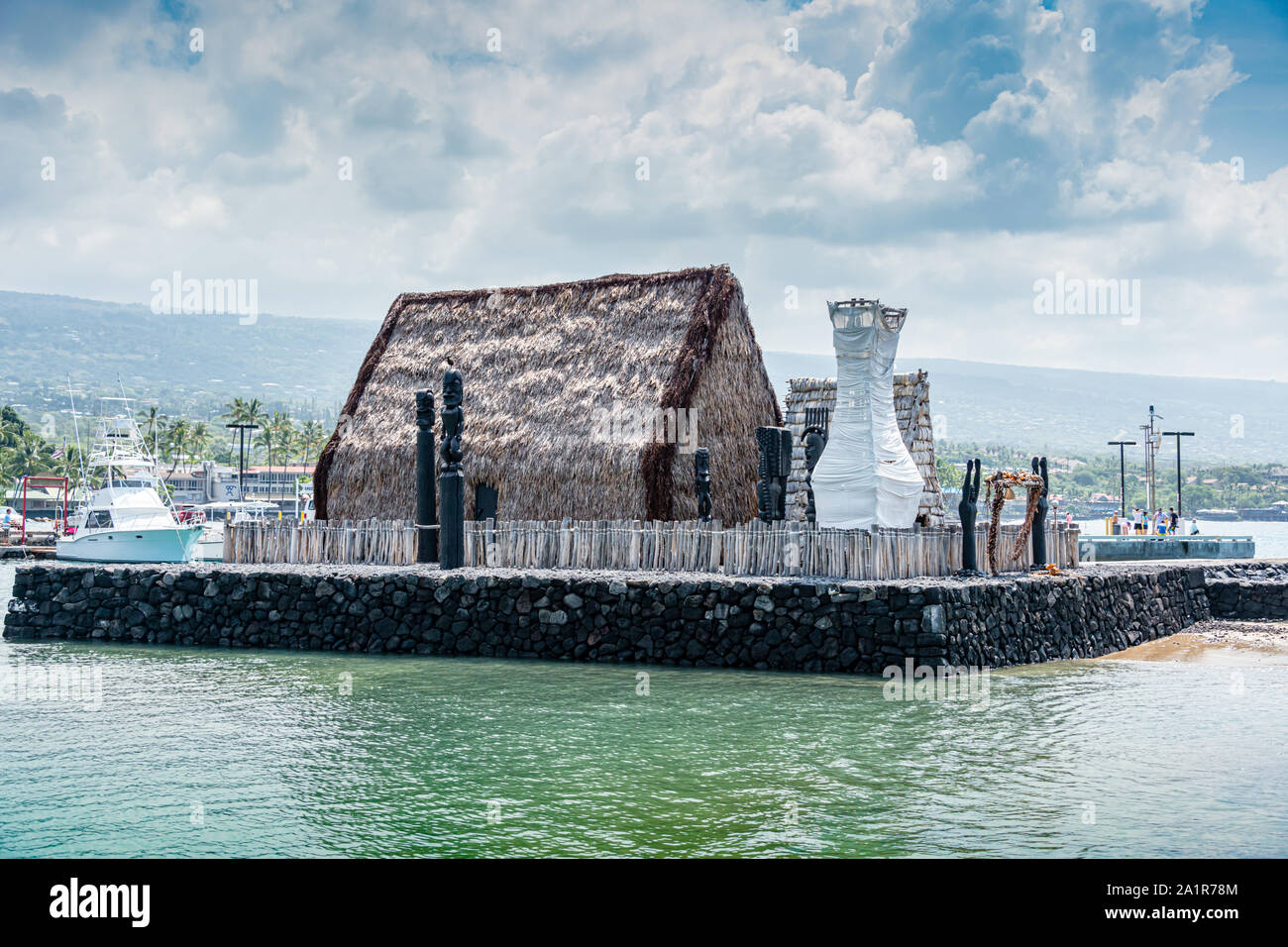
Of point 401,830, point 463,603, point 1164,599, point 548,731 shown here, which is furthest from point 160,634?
point 1164,599

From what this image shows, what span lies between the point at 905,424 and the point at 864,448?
726 cm

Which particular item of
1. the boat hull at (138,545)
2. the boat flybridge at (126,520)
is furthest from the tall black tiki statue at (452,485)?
the boat hull at (138,545)

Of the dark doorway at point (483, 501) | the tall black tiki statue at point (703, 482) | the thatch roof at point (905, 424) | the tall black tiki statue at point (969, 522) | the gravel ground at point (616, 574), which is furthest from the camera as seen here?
the thatch roof at point (905, 424)

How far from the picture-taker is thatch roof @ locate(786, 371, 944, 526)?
23766mm

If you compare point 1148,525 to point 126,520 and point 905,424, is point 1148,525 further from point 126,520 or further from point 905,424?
point 126,520

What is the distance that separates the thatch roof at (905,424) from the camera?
936 inches

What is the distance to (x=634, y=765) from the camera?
1020 centimetres

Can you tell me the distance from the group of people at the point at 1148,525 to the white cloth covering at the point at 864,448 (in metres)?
32.4

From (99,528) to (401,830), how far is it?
39556 mm

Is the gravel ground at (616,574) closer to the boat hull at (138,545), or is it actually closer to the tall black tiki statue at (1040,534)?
the tall black tiki statue at (1040,534)

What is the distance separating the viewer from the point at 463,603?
16828 millimetres

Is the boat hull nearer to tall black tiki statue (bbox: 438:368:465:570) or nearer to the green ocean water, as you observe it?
tall black tiki statue (bbox: 438:368:465:570)

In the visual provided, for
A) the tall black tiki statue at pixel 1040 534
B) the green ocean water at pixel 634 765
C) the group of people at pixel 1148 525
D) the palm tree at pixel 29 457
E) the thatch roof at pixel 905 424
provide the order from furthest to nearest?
the palm tree at pixel 29 457 < the group of people at pixel 1148 525 < the thatch roof at pixel 905 424 < the tall black tiki statue at pixel 1040 534 < the green ocean water at pixel 634 765
